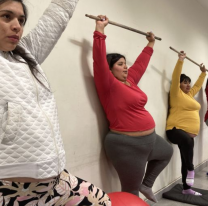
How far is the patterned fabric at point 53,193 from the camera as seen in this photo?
1085 millimetres

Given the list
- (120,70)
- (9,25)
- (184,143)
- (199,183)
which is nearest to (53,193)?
(9,25)

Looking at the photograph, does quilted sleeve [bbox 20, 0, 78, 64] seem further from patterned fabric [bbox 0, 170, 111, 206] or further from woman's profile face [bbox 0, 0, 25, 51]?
patterned fabric [bbox 0, 170, 111, 206]

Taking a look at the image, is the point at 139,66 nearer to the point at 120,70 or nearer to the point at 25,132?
the point at 120,70

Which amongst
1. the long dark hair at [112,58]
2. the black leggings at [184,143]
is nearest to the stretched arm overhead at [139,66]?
the long dark hair at [112,58]

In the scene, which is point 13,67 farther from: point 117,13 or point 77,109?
point 117,13

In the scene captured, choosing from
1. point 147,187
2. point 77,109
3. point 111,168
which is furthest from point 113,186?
point 77,109

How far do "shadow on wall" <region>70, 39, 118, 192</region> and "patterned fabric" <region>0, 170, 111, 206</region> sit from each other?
82 centimetres

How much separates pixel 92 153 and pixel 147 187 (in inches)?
29.0

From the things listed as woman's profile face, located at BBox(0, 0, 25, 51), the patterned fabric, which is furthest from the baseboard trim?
woman's profile face, located at BBox(0, 0, 25, 51)

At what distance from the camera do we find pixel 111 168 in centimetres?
236

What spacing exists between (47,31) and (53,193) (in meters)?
0.83

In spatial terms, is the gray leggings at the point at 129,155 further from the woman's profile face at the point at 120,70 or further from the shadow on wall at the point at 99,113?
the woman's profile face at the point at 120,70

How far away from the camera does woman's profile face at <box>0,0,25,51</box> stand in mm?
1128

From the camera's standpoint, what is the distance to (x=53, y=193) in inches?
48.2
